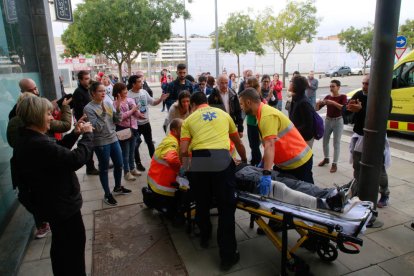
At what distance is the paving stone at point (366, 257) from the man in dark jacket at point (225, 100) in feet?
9.92

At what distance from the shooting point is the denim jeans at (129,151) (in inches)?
215

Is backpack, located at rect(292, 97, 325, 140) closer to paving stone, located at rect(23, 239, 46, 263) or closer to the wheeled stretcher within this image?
the wheeled stretcher

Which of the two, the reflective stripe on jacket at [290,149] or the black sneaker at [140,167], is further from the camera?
the black sneaker at [140,167]

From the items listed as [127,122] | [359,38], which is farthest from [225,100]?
[359,38]

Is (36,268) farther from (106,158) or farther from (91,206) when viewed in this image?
(106,158)

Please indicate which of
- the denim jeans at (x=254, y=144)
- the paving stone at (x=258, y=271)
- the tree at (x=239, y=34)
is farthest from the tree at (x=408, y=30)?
the paving stone at (x=258, y=271)

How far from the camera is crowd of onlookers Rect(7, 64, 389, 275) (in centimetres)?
230

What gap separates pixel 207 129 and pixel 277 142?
792mm

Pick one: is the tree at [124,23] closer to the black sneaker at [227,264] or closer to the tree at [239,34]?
the tree at [239,34]

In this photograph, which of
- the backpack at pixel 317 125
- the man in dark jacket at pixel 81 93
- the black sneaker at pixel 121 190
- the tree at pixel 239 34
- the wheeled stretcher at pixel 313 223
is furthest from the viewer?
the tree at pixel 239 34

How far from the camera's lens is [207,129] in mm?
3074

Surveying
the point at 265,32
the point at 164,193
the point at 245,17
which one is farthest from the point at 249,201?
the point at 245,17

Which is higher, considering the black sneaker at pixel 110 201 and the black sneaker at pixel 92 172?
the black sneaker at pixel 110 201

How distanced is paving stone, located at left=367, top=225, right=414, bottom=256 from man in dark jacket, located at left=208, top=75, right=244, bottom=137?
2.89 m
